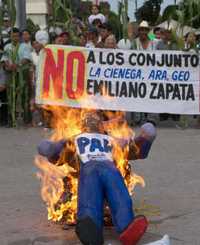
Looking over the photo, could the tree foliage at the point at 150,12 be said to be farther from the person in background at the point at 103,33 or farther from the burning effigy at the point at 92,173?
the burning effigy at the point at 92,173

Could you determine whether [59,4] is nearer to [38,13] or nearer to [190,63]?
[190,63]

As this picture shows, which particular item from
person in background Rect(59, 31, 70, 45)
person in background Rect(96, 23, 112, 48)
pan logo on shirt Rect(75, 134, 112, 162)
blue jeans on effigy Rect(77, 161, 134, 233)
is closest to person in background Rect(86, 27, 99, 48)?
person in background Rect(96, 23, 112, 48)

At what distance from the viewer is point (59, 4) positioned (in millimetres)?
13711

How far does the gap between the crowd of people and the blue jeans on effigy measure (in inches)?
262

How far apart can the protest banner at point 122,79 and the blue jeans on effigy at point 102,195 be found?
6.15 meters

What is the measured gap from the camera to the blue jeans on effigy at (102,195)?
5.77 metres

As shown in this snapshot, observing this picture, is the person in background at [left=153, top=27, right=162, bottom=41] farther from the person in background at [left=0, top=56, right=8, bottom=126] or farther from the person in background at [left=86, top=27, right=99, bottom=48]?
the person in background at [left=0, top=56, right=8, bottom=126]

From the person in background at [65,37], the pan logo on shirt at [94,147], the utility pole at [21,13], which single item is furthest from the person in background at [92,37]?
the pan logo on shirt at [94,147]

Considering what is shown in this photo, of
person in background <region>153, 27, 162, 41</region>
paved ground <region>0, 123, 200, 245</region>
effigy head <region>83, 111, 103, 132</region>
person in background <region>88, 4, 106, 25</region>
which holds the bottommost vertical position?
paved ground <region>0, 123, 200, 245</region>

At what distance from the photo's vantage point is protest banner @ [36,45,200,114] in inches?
483

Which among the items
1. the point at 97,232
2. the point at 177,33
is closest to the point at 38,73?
the point at 177,33

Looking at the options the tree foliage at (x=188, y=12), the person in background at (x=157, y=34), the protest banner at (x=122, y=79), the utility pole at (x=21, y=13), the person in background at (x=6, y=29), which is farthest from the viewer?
the utility pole at (x=21, y=13)

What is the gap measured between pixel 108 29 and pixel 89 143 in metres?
7.39

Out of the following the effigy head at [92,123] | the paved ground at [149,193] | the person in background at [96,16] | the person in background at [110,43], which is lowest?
the paved ground at [149,193]
